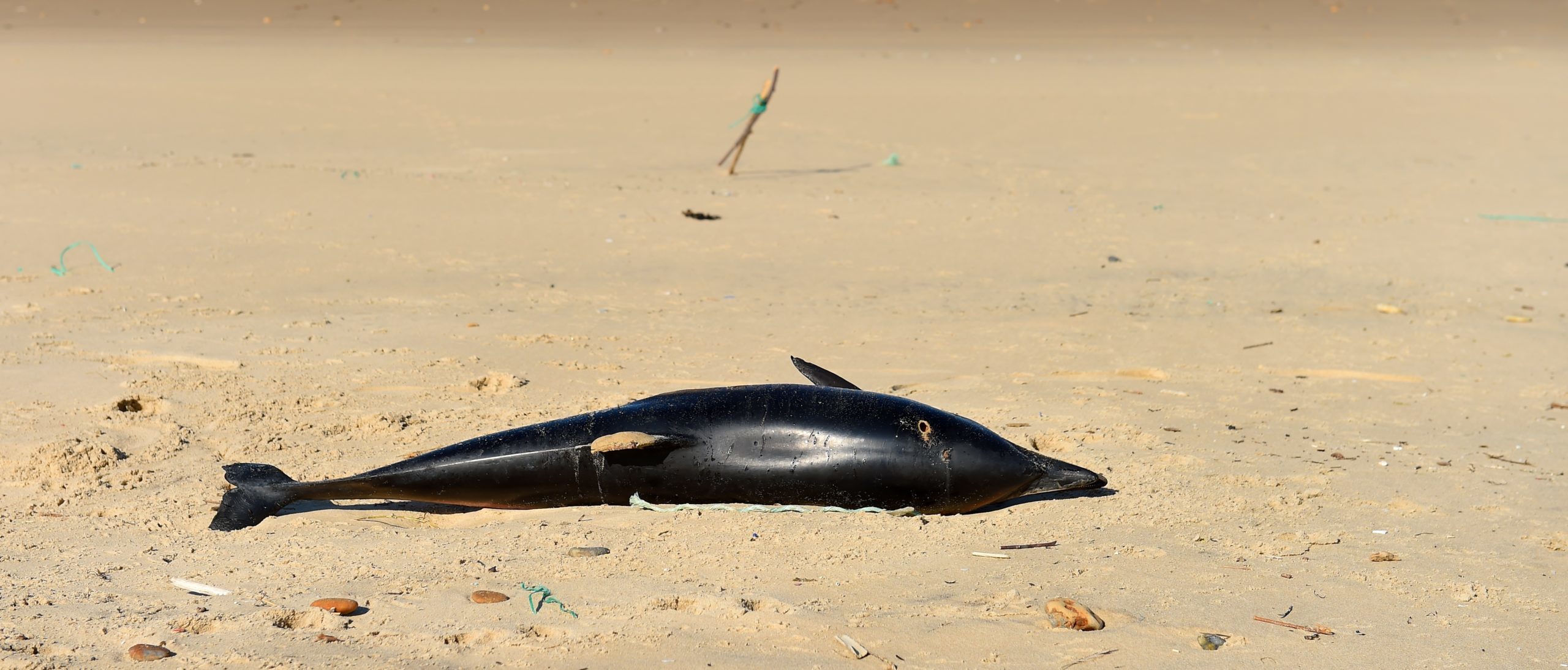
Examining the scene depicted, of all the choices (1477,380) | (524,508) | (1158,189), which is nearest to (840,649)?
(524,508)

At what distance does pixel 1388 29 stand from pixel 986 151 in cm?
1575

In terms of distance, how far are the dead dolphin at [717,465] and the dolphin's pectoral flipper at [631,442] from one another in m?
0.01

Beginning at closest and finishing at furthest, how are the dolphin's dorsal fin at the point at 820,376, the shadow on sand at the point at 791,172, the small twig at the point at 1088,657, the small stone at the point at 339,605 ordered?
the small twig at the point at 1088,657 → the small stone at the point at 339,605 → the dolphin's dorsal fin at the point at 820,376 → the shadow on sand at the point at 791,172

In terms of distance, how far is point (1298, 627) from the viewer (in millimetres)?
3730

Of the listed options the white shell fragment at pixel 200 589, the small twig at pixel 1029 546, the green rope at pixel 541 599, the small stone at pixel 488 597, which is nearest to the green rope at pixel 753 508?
the small twig at pixel 1029 546

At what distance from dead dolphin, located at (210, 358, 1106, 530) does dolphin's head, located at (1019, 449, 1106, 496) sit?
0.12 metres

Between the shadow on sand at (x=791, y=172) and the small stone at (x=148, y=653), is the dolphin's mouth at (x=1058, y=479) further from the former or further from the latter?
the shadow on sand at (x=791, y=172)

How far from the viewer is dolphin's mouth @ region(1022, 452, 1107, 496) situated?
462 cm

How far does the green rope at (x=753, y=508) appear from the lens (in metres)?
4.48

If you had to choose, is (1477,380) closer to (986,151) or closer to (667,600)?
(667,600)

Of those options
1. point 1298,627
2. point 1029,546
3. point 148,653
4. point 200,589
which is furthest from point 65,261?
point 1298,627

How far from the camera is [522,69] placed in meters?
19.7

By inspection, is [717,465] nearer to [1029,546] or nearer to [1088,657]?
[1029,546]

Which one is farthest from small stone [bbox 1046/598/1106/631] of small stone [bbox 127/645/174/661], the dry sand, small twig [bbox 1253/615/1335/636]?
small stone [bbox 127/645/174/661]
